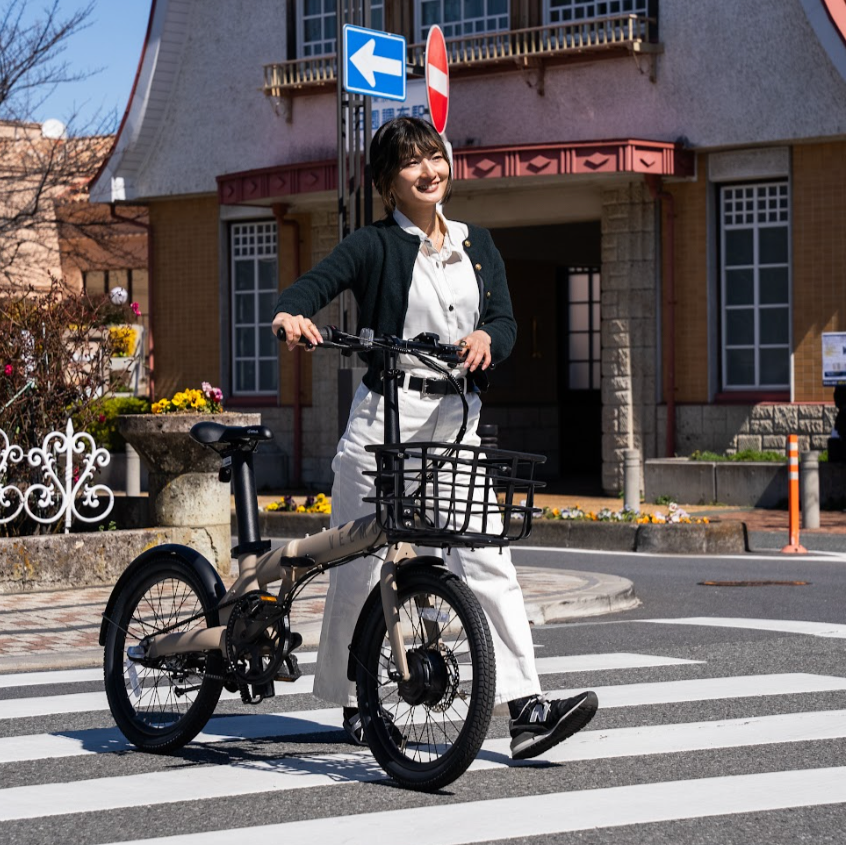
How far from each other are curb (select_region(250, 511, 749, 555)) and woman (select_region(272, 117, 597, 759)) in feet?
29.7

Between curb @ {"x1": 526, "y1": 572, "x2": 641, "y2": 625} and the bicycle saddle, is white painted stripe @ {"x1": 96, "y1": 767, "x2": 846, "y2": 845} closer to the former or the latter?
the bicycle saddle

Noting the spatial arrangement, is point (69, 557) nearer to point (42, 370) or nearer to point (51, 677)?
point (42, 370)

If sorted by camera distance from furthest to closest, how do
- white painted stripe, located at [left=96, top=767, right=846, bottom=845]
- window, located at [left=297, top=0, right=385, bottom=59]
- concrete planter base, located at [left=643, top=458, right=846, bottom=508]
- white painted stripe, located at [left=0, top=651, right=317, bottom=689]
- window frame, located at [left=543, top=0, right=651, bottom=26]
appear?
window, located at [left=297, top=0, right=385, bottom=59]
window frame, located at [left=543, top=0, right=651, bottom=26]
concrete planter base, located at [left=643, top=458, right=846, bottom=508]
white painted stripe, located at [left=0, top=651, right=317, bottom=689]
white painted stripe, located at [left=96, top=767, right=846, bottom=845]

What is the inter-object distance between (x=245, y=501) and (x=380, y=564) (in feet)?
1.67

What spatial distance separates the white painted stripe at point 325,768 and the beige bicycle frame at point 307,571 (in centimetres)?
44

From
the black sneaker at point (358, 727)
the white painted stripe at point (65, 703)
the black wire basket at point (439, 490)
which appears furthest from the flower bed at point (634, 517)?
the black wire basket at point (439, 490)

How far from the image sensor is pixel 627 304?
2144cm

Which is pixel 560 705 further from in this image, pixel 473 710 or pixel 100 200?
pixel 100 200

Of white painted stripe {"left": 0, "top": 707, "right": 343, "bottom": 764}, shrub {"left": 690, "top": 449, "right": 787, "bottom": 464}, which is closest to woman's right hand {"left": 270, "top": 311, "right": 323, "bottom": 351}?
white painted stripe {"left": 0, "top": 707, "right": 343, "bottom": 764}

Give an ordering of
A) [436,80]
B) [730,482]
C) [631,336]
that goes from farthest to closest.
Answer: [631,336], [730,482], [436,80]

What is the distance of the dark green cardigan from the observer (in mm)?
5883

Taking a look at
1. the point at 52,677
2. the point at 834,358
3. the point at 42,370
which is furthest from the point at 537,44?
the point at 52,677

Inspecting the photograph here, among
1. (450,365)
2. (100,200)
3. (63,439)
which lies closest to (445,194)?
(450,365)

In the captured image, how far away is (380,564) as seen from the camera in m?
6.04
